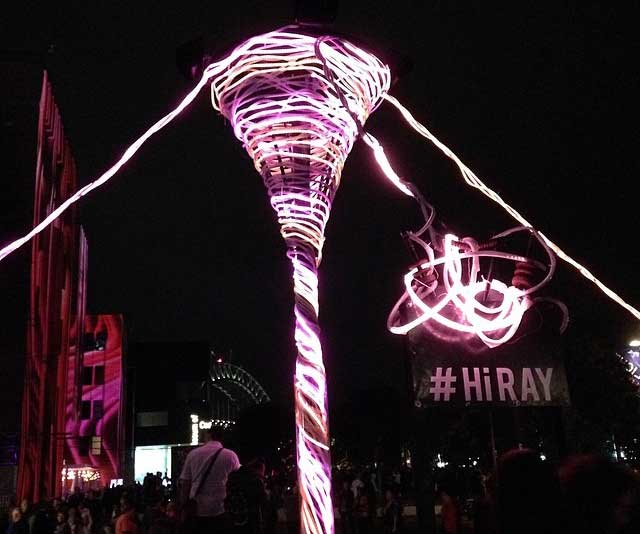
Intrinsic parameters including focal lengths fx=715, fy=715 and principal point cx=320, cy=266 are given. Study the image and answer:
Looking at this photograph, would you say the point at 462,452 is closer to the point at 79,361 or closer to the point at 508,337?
the point at 79,361

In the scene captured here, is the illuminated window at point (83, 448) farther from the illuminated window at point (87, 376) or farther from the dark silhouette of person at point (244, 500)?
the dark silhouette of person at point (244, 500)

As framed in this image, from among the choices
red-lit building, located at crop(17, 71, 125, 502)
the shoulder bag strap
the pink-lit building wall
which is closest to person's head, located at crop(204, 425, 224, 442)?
the shoulder bag strap

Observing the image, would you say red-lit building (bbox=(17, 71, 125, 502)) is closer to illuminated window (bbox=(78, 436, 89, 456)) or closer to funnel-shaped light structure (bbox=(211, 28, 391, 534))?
illuminated window (bbox=(78, 436, 89, 456))

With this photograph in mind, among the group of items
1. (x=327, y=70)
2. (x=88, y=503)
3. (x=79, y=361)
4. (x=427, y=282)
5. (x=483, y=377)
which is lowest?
(x=88, y=503)

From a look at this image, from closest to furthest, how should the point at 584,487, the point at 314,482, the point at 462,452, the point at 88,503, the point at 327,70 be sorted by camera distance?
the point at 584,487, the point at 327,70, the point at 314,482, the point at 88,503, the point at 462,452

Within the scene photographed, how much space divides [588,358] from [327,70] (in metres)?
25.4

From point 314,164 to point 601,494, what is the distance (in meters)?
4.64

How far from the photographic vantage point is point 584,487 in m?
3.16

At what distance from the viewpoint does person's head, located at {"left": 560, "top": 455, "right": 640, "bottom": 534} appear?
3.07m

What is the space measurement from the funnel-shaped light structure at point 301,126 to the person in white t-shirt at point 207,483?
43.5 inches

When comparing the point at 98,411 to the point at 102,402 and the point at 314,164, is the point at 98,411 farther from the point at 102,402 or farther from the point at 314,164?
the point at 314,164

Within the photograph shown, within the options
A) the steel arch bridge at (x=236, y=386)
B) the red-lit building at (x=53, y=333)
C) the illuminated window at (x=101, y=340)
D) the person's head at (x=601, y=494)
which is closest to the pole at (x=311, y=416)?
the person's head at (x=601, y=494)

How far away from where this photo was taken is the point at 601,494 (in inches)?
123

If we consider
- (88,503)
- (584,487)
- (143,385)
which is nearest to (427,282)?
(584,487)
